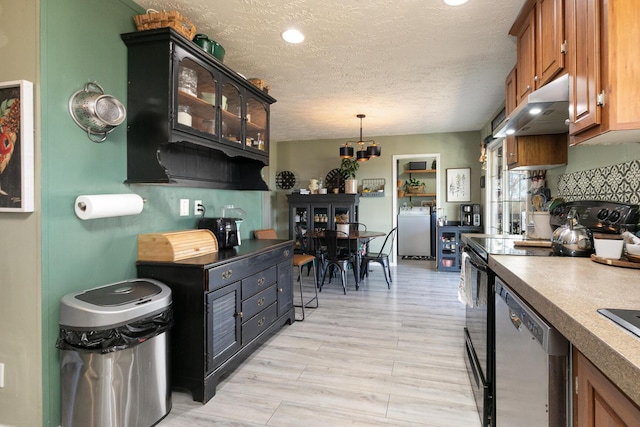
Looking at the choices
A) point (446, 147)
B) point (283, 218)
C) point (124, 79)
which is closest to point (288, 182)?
point (283, 218)

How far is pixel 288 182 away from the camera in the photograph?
6699 millimetres

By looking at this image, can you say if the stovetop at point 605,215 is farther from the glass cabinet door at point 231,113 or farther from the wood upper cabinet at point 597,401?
the glass cabinet door at point 231,113

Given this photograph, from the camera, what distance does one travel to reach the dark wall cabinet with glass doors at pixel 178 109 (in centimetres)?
195

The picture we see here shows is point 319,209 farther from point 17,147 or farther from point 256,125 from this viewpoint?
point 17,147

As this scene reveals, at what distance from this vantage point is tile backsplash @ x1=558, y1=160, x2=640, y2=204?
1678 millimetres

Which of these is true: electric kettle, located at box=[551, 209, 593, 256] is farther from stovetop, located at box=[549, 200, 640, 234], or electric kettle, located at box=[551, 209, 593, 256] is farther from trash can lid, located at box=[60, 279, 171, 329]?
trash can lid, located at box=[60, 279, 171, 329]

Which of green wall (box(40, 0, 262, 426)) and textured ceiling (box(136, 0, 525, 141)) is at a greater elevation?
textured ceiling (box(136, 0, 525, 141))

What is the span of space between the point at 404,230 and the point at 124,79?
5945 millimetres

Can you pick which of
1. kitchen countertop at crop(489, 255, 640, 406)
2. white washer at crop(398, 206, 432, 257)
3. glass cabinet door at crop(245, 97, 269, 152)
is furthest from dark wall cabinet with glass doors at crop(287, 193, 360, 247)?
kitchen countertop at crop(489, 255, 640, 406)

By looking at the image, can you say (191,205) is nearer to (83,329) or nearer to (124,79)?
(124,79)

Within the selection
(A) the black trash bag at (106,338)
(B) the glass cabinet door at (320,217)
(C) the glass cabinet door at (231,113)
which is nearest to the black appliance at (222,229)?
(C) the glass cabinet door at (231,113)

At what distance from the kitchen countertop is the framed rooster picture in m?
2.08

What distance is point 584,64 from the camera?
141 centimetres

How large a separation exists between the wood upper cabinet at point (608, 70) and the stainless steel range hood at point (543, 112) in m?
0.15
